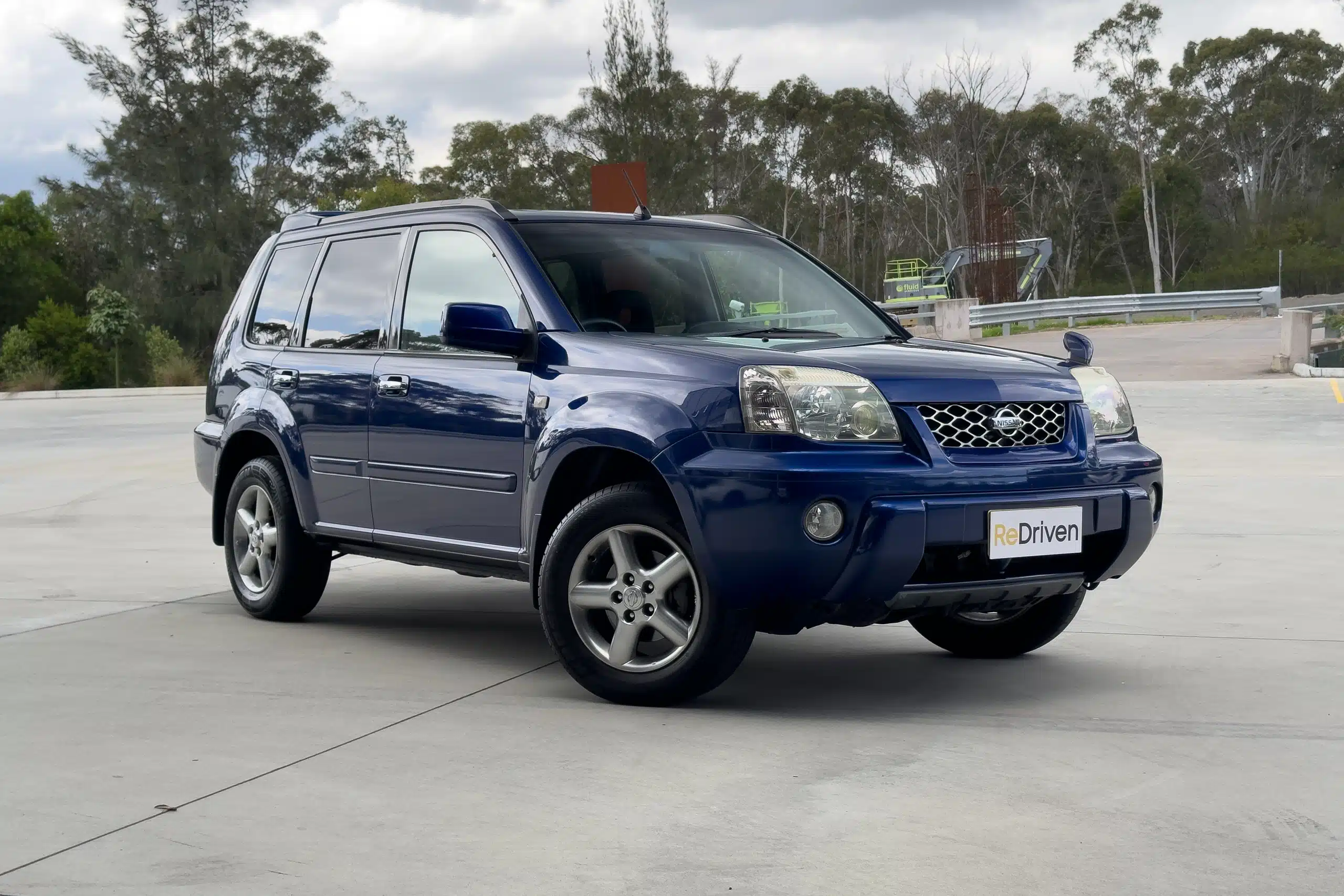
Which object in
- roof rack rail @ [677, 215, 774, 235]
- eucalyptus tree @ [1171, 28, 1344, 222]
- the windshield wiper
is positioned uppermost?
eucalyptus tree @ [1171, 28, 1344, 222]

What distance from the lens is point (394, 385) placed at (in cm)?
638

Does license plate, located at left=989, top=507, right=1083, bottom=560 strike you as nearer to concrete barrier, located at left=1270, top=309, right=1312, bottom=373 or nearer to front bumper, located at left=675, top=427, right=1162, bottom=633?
front bumper, located at left=675, top=427, right=1162, bottom=633

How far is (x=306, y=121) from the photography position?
64250mm

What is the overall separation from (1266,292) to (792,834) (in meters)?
39.5

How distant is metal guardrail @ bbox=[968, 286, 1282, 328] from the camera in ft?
129

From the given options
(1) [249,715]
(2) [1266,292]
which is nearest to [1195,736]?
(1) [249,715]

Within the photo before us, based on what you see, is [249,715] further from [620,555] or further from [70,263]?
[70,263]

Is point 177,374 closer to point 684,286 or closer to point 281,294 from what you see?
point 281,294

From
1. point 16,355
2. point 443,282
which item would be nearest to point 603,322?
point 443,282

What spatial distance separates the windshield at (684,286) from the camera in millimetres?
6020

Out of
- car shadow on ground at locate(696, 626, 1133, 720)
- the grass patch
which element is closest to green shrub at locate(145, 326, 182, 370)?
the grass patch

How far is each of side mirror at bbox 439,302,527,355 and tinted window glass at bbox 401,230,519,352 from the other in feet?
1.31

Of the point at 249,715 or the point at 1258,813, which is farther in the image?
the point at 249,715

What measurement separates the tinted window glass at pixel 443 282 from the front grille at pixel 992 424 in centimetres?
176
